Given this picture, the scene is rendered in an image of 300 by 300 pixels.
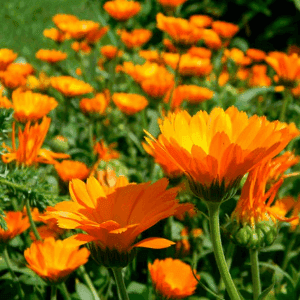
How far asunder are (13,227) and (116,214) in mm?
384

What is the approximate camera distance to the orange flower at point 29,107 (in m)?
1.31

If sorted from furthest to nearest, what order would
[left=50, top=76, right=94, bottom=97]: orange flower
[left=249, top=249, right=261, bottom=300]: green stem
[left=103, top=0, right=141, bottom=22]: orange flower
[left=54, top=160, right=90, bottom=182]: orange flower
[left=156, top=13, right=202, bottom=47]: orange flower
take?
[left=103, top=0, right=141, bottom=22]: orange flower → [left=50, top=76, right=94, bottom=97]: orange flower → [left=156, top=13, right=202, bottom=47]: orange flower → [left=54, top=160, right=90, bottom=182]: orange flower → [left=249, top=249, right=261, bottom=300]: green stem

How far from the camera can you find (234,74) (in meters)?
2.63

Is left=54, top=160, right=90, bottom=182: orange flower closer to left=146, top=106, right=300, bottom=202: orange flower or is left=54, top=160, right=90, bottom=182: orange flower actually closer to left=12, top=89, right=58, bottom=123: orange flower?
left=12, top=89, right=58, bottom=123: orange flower

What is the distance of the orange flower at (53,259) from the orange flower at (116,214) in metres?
0.21

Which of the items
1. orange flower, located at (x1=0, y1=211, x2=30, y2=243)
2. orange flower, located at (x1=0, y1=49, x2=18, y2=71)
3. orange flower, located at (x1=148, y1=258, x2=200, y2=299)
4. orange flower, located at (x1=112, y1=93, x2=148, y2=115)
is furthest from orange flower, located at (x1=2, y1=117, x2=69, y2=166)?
orange flower, located at (x1=0, y1=49, x2=18, y2=71)

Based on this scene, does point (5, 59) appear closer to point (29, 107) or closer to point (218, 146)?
point (29, 107)

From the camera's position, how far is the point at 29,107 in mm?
1339

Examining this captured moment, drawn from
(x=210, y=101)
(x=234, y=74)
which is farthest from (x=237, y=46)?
(x=210, y=101)

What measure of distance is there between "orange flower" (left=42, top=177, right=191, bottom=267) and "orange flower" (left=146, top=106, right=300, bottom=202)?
6cm

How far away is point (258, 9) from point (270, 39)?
294 millimetres

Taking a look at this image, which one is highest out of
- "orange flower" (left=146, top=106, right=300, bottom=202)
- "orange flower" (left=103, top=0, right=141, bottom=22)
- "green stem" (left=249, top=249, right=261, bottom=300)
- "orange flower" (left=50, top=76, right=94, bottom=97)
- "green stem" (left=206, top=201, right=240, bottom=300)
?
"orange flower" (left=146, top=106, right=300, bottom=202)

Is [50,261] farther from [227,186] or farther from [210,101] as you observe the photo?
[210,101]

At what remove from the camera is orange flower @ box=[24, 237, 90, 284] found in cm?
90
